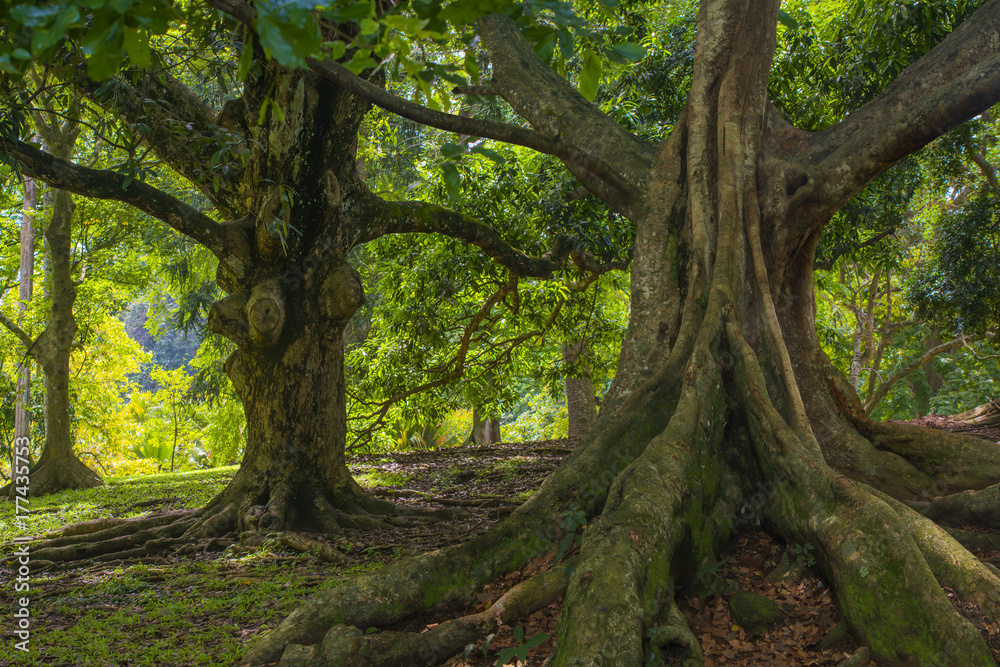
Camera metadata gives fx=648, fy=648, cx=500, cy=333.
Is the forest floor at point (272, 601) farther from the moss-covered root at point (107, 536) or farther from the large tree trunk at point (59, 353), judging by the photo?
the large tree trunk at point (59, 353)

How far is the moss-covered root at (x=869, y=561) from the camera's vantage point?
93.3 inches

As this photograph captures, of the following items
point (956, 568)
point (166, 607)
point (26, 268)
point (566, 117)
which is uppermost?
point (26, 268)

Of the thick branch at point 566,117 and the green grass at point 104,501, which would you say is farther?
the green grass at point 104,501

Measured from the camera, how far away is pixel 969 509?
3.66 m

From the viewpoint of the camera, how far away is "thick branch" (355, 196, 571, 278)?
6.19 meters

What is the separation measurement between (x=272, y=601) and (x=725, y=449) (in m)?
2.96

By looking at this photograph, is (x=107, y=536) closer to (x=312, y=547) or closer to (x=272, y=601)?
(x=312, y=547)

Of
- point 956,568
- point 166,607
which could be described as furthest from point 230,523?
point 956,568

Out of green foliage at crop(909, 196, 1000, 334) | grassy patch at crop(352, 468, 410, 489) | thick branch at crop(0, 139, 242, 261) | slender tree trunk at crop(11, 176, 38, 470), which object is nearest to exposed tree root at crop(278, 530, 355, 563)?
thick branch at crop(0, 139, 242, 261)

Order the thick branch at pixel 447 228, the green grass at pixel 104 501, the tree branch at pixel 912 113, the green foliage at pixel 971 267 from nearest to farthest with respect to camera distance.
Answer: the tree branch at pixel 912 113 < the thick branch at pixel 447 228 < the green grass at pixel 104 501 < the green foliage at pixel 971 267

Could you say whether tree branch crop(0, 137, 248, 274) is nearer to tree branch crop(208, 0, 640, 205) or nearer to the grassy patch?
tree branch crop(208, 0, 640, 205)

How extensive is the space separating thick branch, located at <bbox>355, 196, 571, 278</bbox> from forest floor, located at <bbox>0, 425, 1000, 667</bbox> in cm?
258

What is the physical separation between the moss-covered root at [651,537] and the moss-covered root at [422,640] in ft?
1.23

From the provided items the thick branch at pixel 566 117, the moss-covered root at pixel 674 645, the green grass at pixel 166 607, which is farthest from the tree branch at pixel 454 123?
the green grass at pixel 166 607
